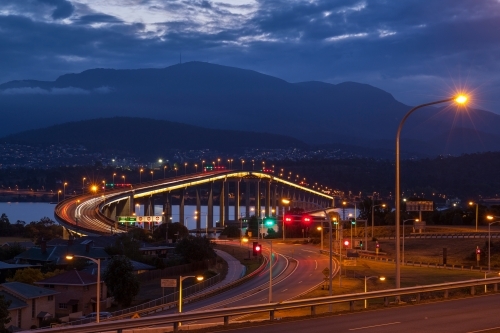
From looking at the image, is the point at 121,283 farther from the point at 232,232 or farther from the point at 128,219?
the point at 232,232

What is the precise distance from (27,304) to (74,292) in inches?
275

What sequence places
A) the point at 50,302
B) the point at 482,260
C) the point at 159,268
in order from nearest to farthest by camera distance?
the point at 50,302 → the point at 159,268 → the point at 482,260

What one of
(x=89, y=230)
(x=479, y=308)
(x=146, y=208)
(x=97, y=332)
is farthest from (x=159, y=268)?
(x=146, y=208)

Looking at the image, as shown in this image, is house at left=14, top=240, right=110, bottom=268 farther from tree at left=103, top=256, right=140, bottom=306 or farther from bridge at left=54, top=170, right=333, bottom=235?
bridge at left=54, top=170, right=333, bottom=235

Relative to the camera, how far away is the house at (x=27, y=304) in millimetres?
42438

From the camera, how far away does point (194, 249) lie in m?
74.5

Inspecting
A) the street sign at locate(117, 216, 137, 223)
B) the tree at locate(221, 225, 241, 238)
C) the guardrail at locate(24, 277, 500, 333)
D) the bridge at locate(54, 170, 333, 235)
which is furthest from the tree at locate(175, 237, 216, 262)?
the tree at locate(221, 225, 241, 238)

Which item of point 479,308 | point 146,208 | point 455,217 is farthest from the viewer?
point 146,208

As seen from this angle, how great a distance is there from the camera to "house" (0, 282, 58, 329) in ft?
139

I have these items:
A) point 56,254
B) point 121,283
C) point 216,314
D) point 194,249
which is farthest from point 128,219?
point 216,314

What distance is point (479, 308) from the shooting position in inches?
961

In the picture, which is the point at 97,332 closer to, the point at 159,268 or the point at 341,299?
the point at 341,299

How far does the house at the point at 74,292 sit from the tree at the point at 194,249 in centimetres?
2369

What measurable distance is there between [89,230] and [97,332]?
79508 mm
